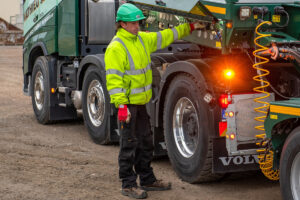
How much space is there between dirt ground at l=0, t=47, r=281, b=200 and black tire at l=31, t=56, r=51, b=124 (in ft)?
0.97

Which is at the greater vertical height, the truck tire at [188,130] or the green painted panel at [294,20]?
the green painted panel at [294,20]

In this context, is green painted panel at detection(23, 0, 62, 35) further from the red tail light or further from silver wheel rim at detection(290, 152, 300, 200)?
silver wheel rim at detection(290, 152, 300, 200)

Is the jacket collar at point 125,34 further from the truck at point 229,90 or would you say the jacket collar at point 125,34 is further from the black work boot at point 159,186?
the black work boot at point 159,186

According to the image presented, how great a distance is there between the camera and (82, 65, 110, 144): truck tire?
→ 939cm

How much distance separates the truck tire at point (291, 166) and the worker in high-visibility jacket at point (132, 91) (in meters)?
1.70

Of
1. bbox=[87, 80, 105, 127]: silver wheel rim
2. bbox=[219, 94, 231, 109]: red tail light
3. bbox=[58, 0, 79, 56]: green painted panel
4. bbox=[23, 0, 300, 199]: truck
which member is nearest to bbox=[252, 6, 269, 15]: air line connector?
bbox=[23, 0, 300, 199]: truck

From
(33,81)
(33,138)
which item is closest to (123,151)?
(33,138)

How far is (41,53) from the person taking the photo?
40.0ft

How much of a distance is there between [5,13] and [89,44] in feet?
114

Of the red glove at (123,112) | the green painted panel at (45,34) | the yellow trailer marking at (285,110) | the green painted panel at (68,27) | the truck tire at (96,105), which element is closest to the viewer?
the yellow trailer marking at (285,110)

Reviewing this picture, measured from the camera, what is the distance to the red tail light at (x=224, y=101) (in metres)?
6.35

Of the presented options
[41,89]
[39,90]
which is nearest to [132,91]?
[41,89]

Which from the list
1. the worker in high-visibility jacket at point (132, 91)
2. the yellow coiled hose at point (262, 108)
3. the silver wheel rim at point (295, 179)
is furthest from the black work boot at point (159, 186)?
the silver wheel rim at point (295, 179)

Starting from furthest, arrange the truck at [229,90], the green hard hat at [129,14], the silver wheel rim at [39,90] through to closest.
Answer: the silver wheel rim at [39,90], the green hard hat at [129,14], the truck at [229,90]
